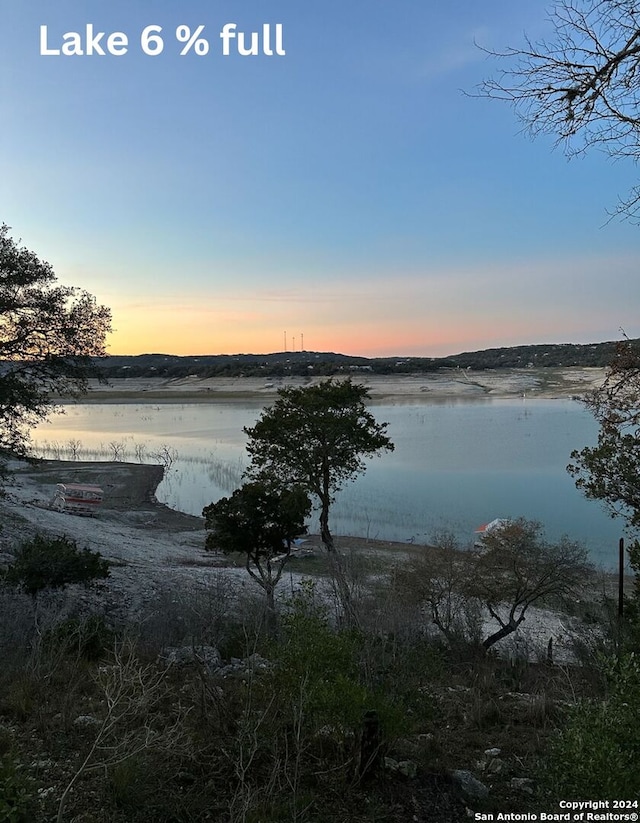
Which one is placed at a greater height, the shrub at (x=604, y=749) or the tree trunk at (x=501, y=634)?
the shrub at (x=604, y=749)

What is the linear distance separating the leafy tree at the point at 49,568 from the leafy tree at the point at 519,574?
7978mm

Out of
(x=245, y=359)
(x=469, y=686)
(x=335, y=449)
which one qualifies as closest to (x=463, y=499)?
(x=335, y=449)

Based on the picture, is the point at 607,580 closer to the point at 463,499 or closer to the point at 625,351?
the point at 463,499

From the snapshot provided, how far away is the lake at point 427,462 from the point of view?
23.2m

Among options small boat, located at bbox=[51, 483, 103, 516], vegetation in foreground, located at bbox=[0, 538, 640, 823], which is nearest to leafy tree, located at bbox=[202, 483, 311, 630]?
vegetation in foreground, located at bbox=[0, 538, 640, 823]

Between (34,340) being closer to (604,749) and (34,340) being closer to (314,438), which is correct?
(314,438)

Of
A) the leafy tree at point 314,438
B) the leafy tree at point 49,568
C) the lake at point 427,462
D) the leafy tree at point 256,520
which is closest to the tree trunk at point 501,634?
the leafy tree at point 256,520

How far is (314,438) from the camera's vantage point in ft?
51.5

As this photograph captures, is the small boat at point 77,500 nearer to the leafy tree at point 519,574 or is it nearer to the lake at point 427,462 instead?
the lake at point 427,462

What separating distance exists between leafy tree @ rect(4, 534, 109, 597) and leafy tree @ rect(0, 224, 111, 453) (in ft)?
9.30

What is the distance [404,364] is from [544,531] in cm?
7435

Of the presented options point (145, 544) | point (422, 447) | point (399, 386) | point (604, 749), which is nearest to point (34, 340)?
point (145, 544)

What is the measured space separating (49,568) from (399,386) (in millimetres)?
75654

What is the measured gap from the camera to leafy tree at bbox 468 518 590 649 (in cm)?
1323
